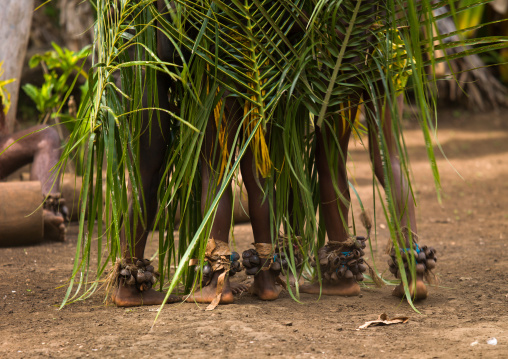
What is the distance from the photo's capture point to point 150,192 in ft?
7.26

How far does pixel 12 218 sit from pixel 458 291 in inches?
90.1

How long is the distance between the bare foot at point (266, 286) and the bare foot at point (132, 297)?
296mm

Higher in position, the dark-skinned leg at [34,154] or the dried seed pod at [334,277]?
the dark-skinned leg at [34,154]

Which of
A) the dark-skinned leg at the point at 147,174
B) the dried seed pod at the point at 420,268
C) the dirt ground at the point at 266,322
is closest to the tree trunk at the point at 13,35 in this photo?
the dirt ground at the point at 266,322

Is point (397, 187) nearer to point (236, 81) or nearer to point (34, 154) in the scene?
point (236, 81)

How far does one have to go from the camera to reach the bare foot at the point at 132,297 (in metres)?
2.15

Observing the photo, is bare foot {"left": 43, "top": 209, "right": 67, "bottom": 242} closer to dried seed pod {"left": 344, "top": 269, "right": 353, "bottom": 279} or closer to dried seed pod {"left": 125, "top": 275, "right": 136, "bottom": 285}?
dried seed pod {"left": 125, "top": 275, "right": 136, "bottom": 285}

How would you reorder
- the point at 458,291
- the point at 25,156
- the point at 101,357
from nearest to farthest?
the point at 101,357
the point at 458,291
the point at 25,156

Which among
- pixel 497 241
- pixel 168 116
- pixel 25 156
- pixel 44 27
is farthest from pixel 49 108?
pixel 44 27

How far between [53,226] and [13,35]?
75.4 inches

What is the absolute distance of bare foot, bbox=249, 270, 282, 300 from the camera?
7.22 feet

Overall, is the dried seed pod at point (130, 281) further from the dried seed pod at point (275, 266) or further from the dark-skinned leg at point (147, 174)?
the dried seed pod at point (275, 266)

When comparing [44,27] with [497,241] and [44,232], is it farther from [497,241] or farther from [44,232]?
[497,241]

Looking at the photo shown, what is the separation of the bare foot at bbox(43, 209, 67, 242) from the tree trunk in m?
1.38
